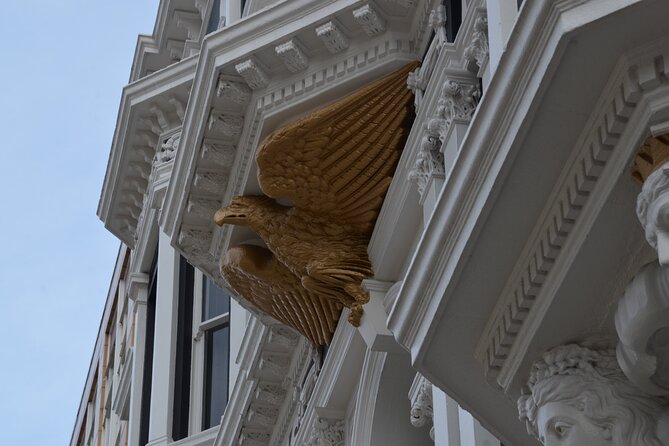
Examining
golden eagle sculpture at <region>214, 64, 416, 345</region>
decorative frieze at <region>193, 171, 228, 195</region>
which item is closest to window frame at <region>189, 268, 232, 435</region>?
decorative frieze at <region>193, 171, 228, 195</region>

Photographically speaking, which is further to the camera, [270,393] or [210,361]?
[210,361]

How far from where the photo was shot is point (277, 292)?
15.2m

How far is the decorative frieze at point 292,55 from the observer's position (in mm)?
14016

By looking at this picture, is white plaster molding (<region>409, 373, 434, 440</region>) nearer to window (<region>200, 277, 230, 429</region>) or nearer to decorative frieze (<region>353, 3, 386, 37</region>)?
decorative frieze (<region>353, 3, 386, 37</region>)

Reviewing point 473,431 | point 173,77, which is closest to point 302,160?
point 473,431

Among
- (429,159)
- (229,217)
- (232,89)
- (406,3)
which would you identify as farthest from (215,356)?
(429,159)

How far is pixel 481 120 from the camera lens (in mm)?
9250

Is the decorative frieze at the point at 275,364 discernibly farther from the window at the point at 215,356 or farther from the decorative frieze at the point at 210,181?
the window at the point at 215,356

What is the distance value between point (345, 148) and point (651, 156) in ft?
18.2

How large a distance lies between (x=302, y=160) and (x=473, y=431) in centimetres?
315

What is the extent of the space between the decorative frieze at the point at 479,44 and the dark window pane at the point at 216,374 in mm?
9459

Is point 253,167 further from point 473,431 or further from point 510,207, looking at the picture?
point 510,207

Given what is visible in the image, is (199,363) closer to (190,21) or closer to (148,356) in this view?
(148,356)

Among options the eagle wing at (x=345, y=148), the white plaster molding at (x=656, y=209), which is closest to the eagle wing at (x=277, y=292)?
the eagle wing at (x=345, y=148)
